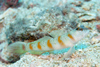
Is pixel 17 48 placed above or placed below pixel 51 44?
below

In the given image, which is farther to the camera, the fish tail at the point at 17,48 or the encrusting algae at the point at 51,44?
the fish tail at the point at 17,48

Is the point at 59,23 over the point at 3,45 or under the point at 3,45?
over

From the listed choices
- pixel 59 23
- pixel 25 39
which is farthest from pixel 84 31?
pixel 25 39

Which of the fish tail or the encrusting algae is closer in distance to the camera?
the encrusting algae

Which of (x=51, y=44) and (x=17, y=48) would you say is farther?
(x=17, y=48)

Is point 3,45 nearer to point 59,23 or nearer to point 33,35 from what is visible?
point 33,35

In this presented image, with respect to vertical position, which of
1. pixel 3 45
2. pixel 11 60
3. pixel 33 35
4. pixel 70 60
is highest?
pixel 33 35

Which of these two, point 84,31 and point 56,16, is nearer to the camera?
point 84,31

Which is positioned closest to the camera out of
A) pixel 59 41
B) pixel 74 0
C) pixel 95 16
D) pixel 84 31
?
pixel 84 31
